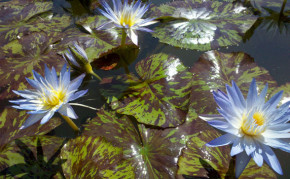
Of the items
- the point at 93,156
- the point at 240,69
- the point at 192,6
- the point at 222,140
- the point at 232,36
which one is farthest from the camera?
the point at 192,6

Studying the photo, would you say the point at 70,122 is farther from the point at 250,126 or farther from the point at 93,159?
the point at 250,126

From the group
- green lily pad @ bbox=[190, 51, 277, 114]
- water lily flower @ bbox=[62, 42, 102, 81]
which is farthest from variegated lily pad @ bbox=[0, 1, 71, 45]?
green lily pad @ bbox=[190, 51, 277, 114]

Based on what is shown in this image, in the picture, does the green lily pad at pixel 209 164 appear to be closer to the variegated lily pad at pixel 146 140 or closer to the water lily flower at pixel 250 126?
the variegated lily pad at pixel 146 140

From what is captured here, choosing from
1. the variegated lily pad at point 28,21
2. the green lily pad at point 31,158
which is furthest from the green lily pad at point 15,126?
the variegated lily pad at point 28,21

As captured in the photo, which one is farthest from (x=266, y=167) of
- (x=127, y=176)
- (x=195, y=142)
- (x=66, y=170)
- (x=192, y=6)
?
(x=192, y=6)

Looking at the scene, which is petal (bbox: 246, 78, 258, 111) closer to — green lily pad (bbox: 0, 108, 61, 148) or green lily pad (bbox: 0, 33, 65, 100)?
green lily pad (bbox: 0, 108, 61, 148)

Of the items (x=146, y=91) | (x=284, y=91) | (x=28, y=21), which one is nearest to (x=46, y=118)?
(x=146, y=91)

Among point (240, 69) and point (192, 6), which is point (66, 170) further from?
point (192, 6)
